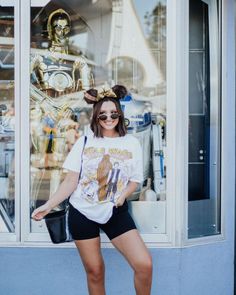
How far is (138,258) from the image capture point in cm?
318

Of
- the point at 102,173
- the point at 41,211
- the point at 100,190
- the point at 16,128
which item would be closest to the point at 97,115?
the point at 102,173

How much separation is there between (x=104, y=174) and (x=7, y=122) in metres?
Result: 1.22

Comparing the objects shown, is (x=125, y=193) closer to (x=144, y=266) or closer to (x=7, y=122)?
(x=144, y=266)

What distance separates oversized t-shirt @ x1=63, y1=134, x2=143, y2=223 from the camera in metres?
3.32

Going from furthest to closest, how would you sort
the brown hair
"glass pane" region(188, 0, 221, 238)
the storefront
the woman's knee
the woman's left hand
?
1. "glass pane" region(188, 0, 221, 238)
2. the storefront
3. the brown hair
4. the woman's left hand
5. the woman's knee

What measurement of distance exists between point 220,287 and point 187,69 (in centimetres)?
168

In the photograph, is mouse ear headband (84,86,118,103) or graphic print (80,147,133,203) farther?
mouse ear headband (84,86,118,103)

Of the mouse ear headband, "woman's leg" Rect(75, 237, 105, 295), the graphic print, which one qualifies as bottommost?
"woman's leg" Rect(75, 237, 105, 295)

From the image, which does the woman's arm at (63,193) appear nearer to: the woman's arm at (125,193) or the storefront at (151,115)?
the woman's arm at (125,193)

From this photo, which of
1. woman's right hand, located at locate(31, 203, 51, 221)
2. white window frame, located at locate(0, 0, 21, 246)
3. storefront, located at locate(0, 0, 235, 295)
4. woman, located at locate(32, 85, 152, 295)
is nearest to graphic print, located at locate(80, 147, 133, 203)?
woman, located at locate(32, 85, 152, 295)

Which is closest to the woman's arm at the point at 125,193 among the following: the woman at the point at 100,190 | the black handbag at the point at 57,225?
the woman at the point at 100,190

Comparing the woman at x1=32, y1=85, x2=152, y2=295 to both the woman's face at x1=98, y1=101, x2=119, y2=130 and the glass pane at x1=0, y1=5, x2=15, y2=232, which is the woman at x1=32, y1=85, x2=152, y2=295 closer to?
the woman's face at x1=98, y1=101, x2=119, y2=130

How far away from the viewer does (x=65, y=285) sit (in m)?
4.03

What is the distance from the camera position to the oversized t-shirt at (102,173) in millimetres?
3322
